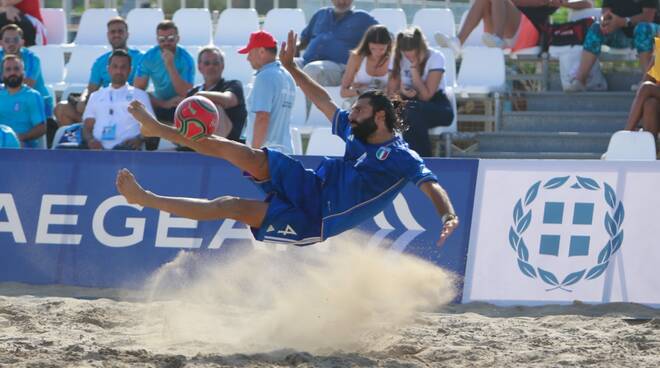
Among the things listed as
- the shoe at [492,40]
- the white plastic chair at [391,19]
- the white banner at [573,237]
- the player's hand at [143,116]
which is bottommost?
the white banner at [573,237]

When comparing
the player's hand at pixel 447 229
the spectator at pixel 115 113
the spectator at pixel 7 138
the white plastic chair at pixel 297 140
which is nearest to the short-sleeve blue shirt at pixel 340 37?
the white plastic chair at pixel 297 140

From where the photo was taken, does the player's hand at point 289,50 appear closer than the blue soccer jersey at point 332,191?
No

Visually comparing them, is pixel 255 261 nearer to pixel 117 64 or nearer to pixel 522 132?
pixel 117 64

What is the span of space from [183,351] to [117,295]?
243 centimetres

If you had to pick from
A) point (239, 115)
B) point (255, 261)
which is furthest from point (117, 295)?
point (239, 115)

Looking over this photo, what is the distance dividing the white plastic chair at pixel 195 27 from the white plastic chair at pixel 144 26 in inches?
12.5

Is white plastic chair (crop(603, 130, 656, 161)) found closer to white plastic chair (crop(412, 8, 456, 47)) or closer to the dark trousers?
the dark trousers

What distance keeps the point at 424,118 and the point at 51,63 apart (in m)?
5.17

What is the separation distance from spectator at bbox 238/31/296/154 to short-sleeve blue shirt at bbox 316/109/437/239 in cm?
237

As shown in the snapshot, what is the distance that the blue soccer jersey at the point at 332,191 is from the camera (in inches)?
271

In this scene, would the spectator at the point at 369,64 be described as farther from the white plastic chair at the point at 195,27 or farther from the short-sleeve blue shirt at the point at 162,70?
the white plastic chair at the point at 195,27

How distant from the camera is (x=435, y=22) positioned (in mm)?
13125

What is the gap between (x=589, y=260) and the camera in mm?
8672

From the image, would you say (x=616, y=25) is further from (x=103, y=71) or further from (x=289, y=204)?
→ (x=289, y=204)
